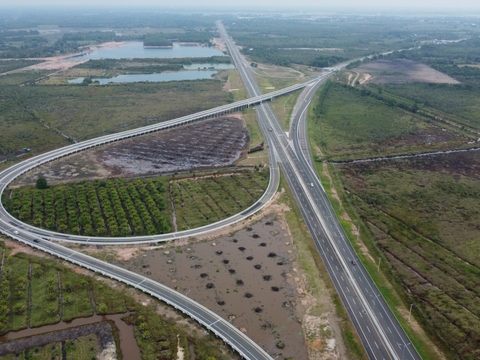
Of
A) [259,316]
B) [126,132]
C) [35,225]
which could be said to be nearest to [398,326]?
[259,316]

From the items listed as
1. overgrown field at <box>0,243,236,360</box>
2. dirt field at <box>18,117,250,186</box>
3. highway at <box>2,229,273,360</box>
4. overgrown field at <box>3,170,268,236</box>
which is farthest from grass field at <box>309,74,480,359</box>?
overgrown field at <box>0,243,236,360</box>

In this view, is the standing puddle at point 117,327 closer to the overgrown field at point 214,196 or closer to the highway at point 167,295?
the highway at point 167,295

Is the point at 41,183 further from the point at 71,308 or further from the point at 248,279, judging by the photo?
the point at 248,279

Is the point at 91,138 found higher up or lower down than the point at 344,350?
higher up

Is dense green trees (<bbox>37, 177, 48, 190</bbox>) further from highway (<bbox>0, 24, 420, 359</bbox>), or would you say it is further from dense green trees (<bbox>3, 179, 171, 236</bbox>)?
highway (<bbox>0, 24, 420, 359</bbox>)

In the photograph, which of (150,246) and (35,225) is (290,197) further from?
(35,225)
